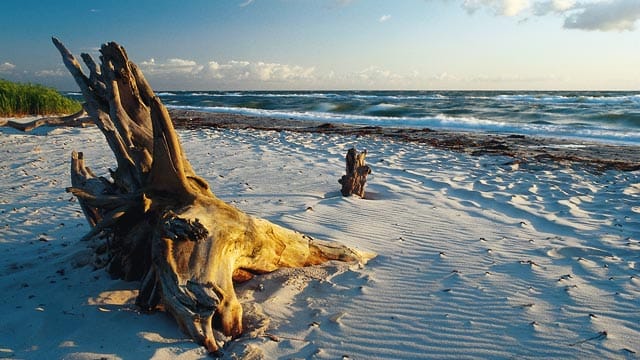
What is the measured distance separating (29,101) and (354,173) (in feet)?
48.9

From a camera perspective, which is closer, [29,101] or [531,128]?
[29,101]

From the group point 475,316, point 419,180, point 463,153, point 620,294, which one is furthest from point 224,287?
point 463,153

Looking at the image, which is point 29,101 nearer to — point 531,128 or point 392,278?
point 392,278

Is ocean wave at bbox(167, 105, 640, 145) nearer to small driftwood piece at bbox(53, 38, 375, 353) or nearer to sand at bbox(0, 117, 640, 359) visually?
sand at bbox(0, 117, 640, 359)

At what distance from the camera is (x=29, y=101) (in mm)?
16266

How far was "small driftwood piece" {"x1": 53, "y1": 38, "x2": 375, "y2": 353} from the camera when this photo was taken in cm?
299

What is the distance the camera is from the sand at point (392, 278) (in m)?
2.99

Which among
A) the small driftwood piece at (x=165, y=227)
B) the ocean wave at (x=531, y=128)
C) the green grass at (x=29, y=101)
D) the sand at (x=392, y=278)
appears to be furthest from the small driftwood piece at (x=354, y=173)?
the green grass at (x=29, y=101)

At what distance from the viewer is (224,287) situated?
3098 millimetres

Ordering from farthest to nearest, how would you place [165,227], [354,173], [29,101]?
[29,101], [354,173], [165,227]

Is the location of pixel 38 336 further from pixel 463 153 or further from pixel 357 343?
pixel 463 153

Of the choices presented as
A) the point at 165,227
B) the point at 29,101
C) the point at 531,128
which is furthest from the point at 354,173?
the point at 531,128

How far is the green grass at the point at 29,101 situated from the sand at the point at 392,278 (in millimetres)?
8909

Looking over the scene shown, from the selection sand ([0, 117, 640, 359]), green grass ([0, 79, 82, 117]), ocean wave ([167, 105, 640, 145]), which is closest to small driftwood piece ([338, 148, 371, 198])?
sand ([0, 117, 640, 359])
